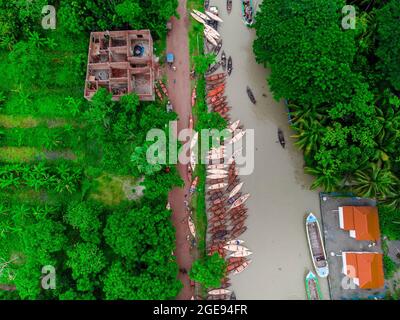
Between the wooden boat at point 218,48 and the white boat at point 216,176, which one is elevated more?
the wooden boat at point 218,48

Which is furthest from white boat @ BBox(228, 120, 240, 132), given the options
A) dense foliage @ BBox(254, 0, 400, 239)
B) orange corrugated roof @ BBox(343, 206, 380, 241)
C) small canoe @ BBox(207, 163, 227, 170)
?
orange corrugated roof @ BBox(343, 206, 380, 241)

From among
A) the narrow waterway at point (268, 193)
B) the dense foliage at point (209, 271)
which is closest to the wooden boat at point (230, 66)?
the narrow waterway at point (268, 193)

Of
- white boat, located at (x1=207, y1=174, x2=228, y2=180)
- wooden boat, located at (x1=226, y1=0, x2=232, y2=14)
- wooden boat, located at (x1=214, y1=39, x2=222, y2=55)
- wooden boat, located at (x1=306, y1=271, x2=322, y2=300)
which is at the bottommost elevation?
wooden boat, located at (x1=306, y1=271, x2=322, y2=300)

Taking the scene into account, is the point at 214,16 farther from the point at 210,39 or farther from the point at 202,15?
the point at 210,39

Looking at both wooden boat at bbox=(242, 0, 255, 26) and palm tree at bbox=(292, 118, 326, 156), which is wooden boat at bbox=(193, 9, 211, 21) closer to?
wooden boat at bbox=(242, 0, 255, 26)

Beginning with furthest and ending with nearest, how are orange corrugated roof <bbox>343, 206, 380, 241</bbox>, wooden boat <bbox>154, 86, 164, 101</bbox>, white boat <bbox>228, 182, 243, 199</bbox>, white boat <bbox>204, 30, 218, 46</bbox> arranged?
white boat <bbox>204, 30, 218, 46</bbox> → wooden boat <bbox>154, 86, 164, 101</bbox> → white boat <bbox>228, 182, 243, 199</bbox> → orange corrugated roof <bbox>343, 206, 380, 241</bbox>

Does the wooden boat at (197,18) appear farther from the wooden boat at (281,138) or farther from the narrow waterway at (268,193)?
the wooden boat at (281,138)

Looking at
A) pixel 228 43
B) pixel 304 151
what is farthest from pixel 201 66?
pixel 304 151
